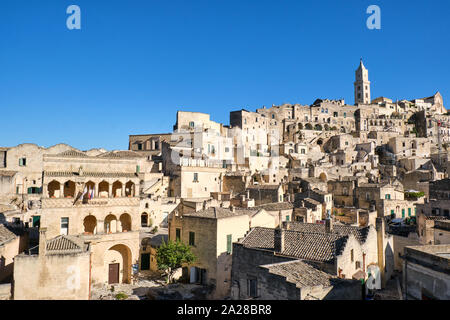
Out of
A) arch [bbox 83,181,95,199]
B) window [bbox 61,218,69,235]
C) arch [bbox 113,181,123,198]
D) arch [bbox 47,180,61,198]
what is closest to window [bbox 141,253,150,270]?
arch [bbox 113,181,123,198]

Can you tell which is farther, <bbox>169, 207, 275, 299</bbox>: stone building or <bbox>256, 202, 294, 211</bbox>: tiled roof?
<bbox>256, 202, 294, 211</bbox>: tiled roof

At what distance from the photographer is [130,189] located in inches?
1191

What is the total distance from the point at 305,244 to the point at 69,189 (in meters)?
19.3

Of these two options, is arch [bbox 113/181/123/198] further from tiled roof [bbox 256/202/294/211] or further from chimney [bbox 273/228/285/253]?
chimney [bbox 273/228/285/253]

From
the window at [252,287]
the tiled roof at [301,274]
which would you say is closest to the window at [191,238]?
the window at [252,287]

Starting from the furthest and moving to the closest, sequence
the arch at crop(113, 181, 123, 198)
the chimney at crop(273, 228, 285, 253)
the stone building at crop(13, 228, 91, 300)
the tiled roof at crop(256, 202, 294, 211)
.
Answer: the tiled roof at crop(256, 202, 294, 211), the arch at crop(113, 181, 123, 198), the chimney at crop(273, 228, 285, 253), the stone building at crop(13, 228, 91, 300)

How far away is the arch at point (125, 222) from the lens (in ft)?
91.5

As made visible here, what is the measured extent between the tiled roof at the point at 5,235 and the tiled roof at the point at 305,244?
16.5m

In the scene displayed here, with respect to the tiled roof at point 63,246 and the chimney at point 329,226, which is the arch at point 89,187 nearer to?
the tiled roof at point 63,246

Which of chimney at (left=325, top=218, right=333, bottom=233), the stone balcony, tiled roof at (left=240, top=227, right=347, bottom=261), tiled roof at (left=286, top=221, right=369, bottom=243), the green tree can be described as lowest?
the green tree

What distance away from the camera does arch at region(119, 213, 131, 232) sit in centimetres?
2788

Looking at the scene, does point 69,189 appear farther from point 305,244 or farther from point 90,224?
point 305,244

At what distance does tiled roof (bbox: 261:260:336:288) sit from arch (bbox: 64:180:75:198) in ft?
58.3

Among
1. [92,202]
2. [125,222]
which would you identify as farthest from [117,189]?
[92,202]
